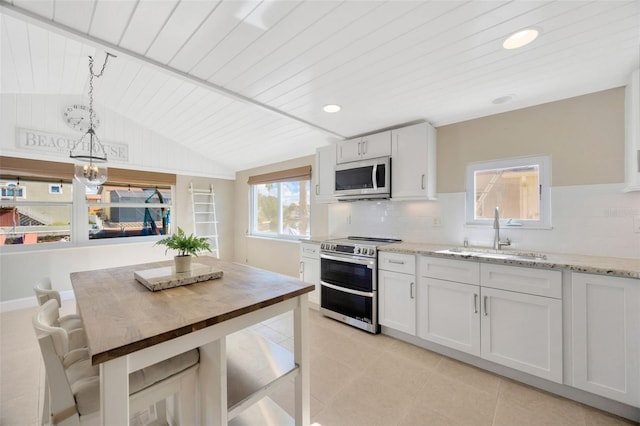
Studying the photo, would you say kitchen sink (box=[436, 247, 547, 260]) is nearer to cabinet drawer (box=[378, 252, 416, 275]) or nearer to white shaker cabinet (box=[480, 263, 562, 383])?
white shaker cabinet (box=[480, 263, 562, 383])

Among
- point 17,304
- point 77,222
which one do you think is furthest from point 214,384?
point 77,222

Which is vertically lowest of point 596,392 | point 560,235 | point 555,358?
point 596,392

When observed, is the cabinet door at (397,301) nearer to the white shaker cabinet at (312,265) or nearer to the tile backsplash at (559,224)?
the tile backsplash at (559,224)

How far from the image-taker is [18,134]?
343cm

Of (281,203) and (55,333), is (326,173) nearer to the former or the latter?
(281,203)

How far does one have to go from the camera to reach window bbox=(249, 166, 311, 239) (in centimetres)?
442

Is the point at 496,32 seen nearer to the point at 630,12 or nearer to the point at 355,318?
the point at 630,12

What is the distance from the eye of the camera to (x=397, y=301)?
2551mm

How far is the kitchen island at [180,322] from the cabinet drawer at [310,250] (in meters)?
1.60

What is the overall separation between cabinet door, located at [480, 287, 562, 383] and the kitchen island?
152 cm

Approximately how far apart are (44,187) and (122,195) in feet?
3.04

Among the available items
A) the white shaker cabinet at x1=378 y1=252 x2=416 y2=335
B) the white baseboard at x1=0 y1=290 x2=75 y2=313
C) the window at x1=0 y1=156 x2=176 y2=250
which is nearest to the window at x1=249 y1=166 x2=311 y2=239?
the window at x1=0 y1=156 x2=176 y2=250

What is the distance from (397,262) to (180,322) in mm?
2038

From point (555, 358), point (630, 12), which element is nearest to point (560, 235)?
point (555, 358)
